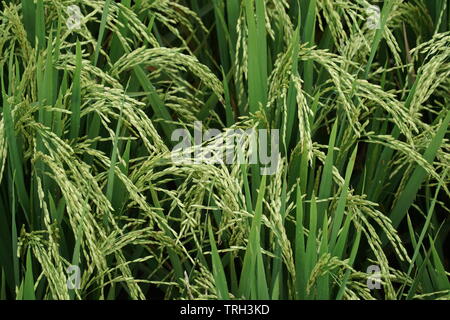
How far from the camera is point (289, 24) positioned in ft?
6.07

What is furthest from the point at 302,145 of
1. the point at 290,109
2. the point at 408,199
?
the point at 408,199

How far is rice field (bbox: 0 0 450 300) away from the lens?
5.12 ft

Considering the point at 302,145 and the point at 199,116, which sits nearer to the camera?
the point at 302,145

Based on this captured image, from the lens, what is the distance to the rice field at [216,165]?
1562 millimetres

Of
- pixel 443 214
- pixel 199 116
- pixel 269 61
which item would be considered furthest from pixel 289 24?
pixel 443 214

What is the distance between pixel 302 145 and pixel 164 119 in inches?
14.5

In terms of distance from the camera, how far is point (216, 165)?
1772mm

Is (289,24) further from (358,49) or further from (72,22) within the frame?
(72,22)

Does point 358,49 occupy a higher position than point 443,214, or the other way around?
point 358,49
